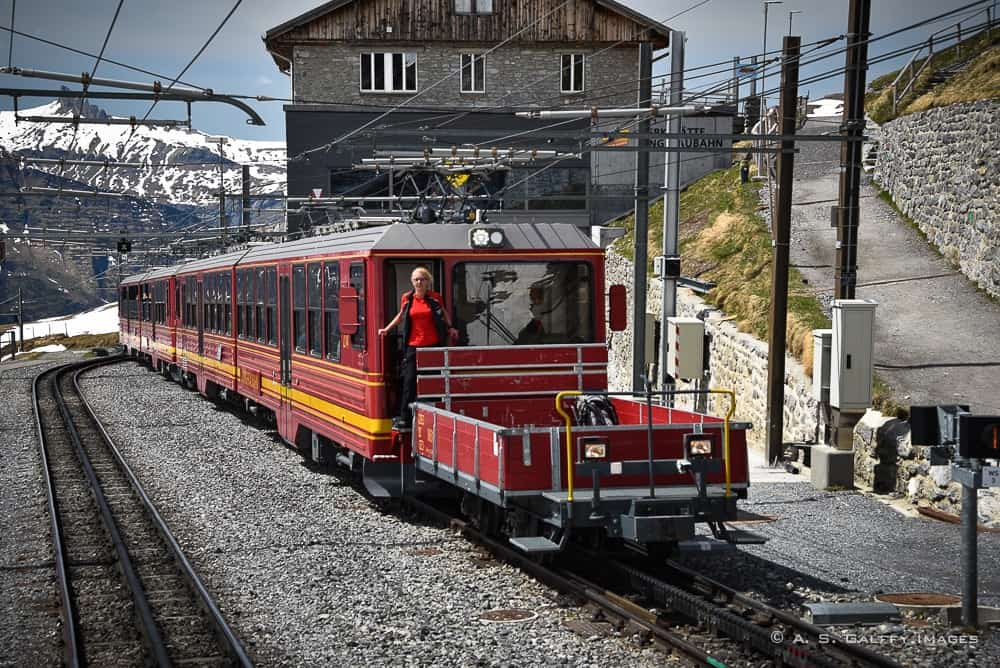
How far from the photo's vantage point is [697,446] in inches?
361

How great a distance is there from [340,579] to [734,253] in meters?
19.0

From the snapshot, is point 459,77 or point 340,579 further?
point 459,77

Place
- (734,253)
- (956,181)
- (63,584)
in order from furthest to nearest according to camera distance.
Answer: (734,253), (956,181), (63,584)

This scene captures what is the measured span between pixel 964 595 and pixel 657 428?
2.42 meters

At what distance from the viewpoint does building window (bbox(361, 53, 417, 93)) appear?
3950cm

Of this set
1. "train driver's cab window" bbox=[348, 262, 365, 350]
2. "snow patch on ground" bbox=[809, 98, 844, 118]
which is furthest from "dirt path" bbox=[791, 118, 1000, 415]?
"snow patch on ground" bbox=[809, 98, 844, 118]

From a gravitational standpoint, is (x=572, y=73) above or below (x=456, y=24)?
below

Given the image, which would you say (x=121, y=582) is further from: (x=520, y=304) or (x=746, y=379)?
(x=746, y=379)

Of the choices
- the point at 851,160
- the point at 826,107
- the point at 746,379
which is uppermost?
the point at 826,107

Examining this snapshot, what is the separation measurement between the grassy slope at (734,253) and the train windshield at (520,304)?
6554mm

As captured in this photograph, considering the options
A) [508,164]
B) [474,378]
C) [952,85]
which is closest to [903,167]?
[952,85]

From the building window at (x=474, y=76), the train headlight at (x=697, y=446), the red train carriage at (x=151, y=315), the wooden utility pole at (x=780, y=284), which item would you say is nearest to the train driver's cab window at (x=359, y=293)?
the train headlight at (x=697, y=446)

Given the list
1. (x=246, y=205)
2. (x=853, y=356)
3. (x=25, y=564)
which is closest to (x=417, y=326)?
(x=25, y=564)

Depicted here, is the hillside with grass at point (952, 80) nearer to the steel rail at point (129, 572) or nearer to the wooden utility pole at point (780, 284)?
the wooden utility pole at point (780, 284)
